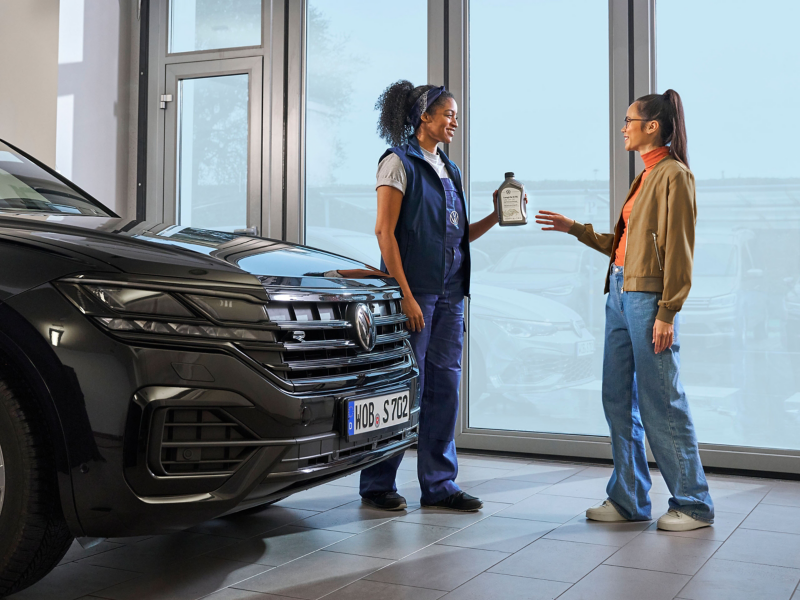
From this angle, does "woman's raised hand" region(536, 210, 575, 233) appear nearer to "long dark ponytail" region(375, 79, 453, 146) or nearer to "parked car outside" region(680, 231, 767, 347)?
"long dark ponytail" region(375, 79, 453, 146)

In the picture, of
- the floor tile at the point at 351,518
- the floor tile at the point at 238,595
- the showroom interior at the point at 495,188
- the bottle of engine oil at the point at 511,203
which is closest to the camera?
the floor tile at the point at 238,595

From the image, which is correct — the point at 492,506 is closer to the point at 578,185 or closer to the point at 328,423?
the point at 328,423

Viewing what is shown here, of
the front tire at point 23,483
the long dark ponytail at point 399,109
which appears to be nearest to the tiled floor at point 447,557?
the front tire at point 23,483

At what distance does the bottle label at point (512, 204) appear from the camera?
295 cm

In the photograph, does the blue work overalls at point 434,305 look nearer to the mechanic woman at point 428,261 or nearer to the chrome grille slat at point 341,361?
the mechanic woman at point 428,261

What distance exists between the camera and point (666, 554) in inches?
90.3

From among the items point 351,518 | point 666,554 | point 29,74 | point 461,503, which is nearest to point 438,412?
point 461,503

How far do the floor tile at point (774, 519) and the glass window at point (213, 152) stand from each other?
300cm

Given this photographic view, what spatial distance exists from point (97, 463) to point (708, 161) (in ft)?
9.78

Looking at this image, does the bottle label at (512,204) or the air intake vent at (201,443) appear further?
the bottle label at (512,204)

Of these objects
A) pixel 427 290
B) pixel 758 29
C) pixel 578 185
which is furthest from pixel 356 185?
pixel 758 29

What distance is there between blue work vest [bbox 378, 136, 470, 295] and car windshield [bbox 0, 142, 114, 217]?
100 cm

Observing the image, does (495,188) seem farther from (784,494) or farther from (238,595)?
(238,595)

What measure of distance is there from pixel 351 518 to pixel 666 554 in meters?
1.01
